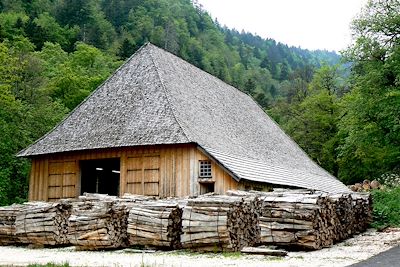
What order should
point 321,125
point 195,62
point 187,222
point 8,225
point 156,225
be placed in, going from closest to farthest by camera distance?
point 187,222, point 156,225, point 8,225, point 321,125, point 195,62

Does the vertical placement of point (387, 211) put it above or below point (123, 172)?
below

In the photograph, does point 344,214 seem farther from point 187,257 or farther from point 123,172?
point 123,172

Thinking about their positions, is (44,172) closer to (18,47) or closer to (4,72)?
(4,72)

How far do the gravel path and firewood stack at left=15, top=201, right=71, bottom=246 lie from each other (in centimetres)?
48

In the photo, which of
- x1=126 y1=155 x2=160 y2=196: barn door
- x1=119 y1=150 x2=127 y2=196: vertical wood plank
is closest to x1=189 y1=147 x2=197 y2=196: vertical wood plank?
x1=126 y1=155 x2=160 y2=196: barn door

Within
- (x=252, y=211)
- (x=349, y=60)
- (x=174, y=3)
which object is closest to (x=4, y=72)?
(x=349, y=60)

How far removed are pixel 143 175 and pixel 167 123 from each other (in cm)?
245

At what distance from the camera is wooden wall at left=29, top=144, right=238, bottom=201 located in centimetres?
2125

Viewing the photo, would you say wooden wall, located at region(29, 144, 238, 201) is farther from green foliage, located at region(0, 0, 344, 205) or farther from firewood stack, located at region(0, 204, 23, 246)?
green foliage, located at region(0, 0, 344, 205)

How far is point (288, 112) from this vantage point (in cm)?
5725

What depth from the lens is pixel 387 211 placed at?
73.5 feet

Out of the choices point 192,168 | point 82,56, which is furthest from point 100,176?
point 82,56

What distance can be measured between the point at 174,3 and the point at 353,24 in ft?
262

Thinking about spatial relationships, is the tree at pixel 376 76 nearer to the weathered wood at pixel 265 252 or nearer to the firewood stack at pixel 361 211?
the firewood stack at pixel 361 211
